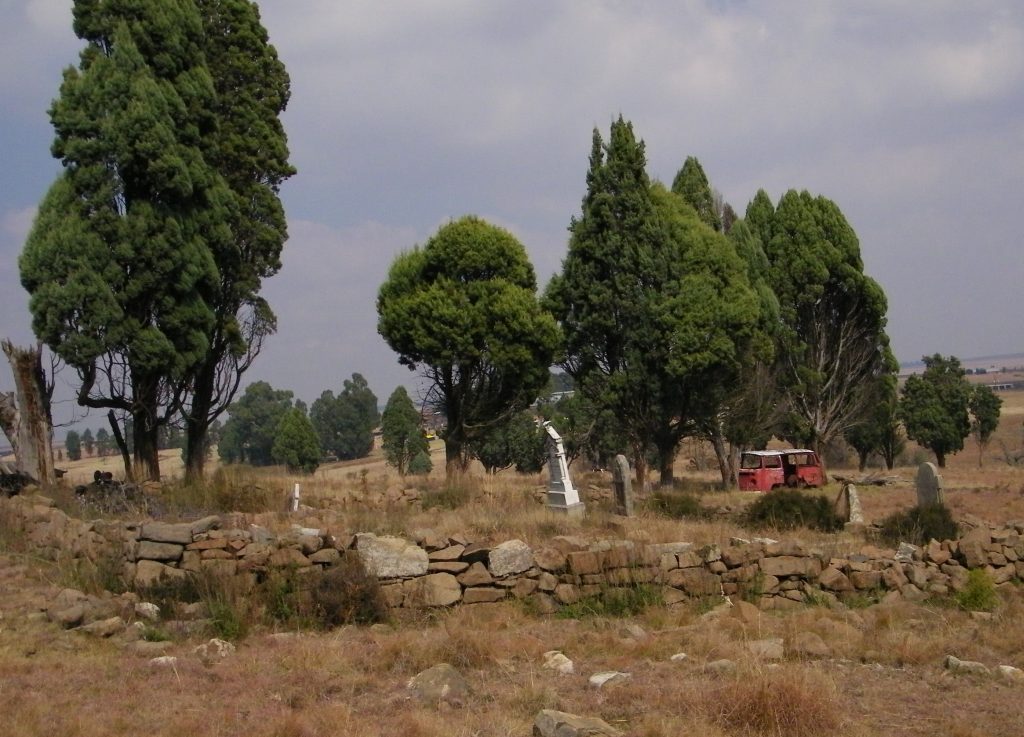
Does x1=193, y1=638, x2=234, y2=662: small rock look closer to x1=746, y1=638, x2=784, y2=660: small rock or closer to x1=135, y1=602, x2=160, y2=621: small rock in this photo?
x1=135, y1=602, x2=160, y2=621: small rock

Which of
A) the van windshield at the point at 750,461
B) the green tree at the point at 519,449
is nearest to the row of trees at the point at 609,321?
the van windshield at the point at 750,461

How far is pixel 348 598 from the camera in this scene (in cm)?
863

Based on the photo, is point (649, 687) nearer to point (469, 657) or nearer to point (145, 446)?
point (469, 657)

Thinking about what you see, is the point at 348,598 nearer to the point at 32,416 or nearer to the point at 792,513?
the point at 792,513

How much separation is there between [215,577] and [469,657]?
296cm

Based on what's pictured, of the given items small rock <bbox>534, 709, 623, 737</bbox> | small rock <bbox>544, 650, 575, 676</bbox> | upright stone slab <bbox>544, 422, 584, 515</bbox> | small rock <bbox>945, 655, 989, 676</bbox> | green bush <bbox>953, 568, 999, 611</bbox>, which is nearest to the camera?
small rock <bbox>534, 709, 623, 737</bbox>

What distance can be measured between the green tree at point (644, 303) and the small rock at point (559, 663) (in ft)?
59.2

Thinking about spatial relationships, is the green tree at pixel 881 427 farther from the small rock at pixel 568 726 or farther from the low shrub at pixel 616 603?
the small rock at pixel 568 726

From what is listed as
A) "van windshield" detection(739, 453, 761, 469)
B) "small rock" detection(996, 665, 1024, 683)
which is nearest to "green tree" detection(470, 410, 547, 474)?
"van windshield" detection(739, 453, 761, 469)

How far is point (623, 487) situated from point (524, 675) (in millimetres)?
10481

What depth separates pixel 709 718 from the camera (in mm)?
5660

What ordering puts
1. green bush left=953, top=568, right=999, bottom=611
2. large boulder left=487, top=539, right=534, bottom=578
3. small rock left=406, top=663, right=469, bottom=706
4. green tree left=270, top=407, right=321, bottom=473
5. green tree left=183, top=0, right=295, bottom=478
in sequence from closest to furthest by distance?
small rock left=406, top=663, right=469, bottom=706 < large boulder left=487, top=539, right=534, bottom=578 < green bush left=953, top=568, right=999, bottom=611 < green tree left=183, top=0, right=295, bottom=478 < green tree left=270, top=407, right=321, bottom=473

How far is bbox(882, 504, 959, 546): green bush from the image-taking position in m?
12.8

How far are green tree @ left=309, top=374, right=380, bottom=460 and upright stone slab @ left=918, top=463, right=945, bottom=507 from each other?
66.6m
